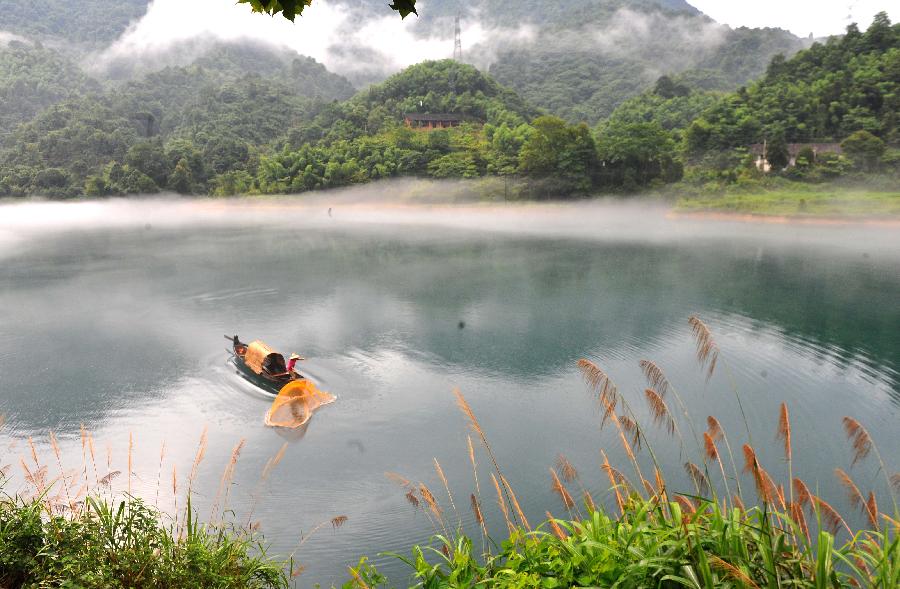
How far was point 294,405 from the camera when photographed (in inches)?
380

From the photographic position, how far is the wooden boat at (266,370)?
10547 millimetres

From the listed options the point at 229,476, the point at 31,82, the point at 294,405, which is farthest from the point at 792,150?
the point at 31,82

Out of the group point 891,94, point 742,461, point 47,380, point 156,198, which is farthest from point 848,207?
point 156,198

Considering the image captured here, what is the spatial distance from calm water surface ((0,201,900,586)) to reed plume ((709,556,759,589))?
4181 mm

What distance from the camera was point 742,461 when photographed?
789 centimetres

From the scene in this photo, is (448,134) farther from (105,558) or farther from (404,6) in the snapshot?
(404,6)

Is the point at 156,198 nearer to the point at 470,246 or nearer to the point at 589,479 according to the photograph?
the point at 470,246

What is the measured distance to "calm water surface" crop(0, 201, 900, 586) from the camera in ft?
26.0

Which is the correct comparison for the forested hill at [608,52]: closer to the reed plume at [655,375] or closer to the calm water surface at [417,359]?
the calm water surface at [417,359]

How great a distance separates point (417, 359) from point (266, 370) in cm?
314

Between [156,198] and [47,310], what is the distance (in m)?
39.6

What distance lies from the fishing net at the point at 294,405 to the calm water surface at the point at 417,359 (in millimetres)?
245

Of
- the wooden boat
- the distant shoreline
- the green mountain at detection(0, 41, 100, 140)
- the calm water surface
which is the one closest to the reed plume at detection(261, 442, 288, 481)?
the calm water surface

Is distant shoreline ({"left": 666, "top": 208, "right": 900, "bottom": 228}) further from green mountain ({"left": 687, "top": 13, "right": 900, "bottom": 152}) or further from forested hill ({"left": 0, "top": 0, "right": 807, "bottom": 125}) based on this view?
forested hill ({"left": 0, "top": 0, "right": 807, "bottom": 125})
